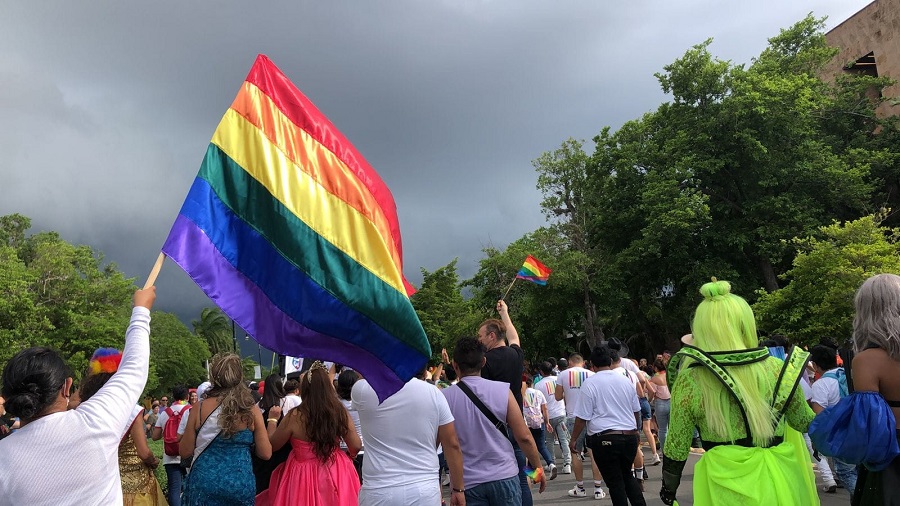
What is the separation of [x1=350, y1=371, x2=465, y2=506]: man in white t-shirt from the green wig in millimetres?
1594

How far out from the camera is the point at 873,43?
38.8 m

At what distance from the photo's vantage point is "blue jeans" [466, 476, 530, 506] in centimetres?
496

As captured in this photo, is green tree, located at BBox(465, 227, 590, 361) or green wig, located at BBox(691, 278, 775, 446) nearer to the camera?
green wig, located at BBox(691, 278, 775, 446)

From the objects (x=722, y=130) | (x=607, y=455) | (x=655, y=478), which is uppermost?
(x=722, y=130)

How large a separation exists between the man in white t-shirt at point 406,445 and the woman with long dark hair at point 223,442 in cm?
111

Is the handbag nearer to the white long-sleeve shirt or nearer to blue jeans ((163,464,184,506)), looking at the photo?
the white long-sleeve shirt

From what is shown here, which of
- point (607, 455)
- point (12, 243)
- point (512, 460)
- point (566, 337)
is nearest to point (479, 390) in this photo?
point (512, 460)

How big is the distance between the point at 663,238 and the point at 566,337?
1363cm

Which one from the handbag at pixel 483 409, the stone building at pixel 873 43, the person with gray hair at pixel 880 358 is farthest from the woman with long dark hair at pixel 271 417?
the stone building at pixel 873 43

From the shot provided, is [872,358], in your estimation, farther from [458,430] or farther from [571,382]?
[571,382]

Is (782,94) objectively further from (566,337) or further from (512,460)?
(512,460)

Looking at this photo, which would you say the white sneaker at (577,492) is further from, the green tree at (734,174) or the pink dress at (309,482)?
the green tree at (734,174)

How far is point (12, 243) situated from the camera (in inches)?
2058

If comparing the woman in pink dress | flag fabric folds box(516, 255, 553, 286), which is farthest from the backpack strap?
flag fabric folds box(516, 255, 553, 286)
